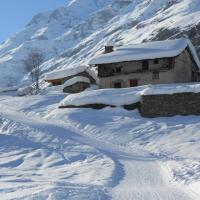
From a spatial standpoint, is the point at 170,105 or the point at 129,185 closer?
the point at 129,185

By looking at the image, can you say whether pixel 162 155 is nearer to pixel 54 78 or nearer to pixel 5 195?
pixel 5 195

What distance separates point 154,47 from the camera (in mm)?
56188

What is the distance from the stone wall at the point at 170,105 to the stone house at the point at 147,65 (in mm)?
15150

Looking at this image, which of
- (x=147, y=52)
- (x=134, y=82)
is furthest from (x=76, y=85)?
(x=147, y=52)

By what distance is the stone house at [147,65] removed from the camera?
5262 centimetres

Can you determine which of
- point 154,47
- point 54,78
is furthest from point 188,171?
point 54,78

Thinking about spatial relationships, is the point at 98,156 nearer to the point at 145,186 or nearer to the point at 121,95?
the point at 145,186

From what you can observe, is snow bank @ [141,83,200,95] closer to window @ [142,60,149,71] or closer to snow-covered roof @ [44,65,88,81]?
window @ [142,60,149,71]

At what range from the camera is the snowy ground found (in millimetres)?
16297

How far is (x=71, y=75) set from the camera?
72375 mm

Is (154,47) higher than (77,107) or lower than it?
higher

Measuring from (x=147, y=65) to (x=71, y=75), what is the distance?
67.5ft

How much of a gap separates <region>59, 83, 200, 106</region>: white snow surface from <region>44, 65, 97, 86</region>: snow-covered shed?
25012 mm

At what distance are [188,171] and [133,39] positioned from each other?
557 feet
